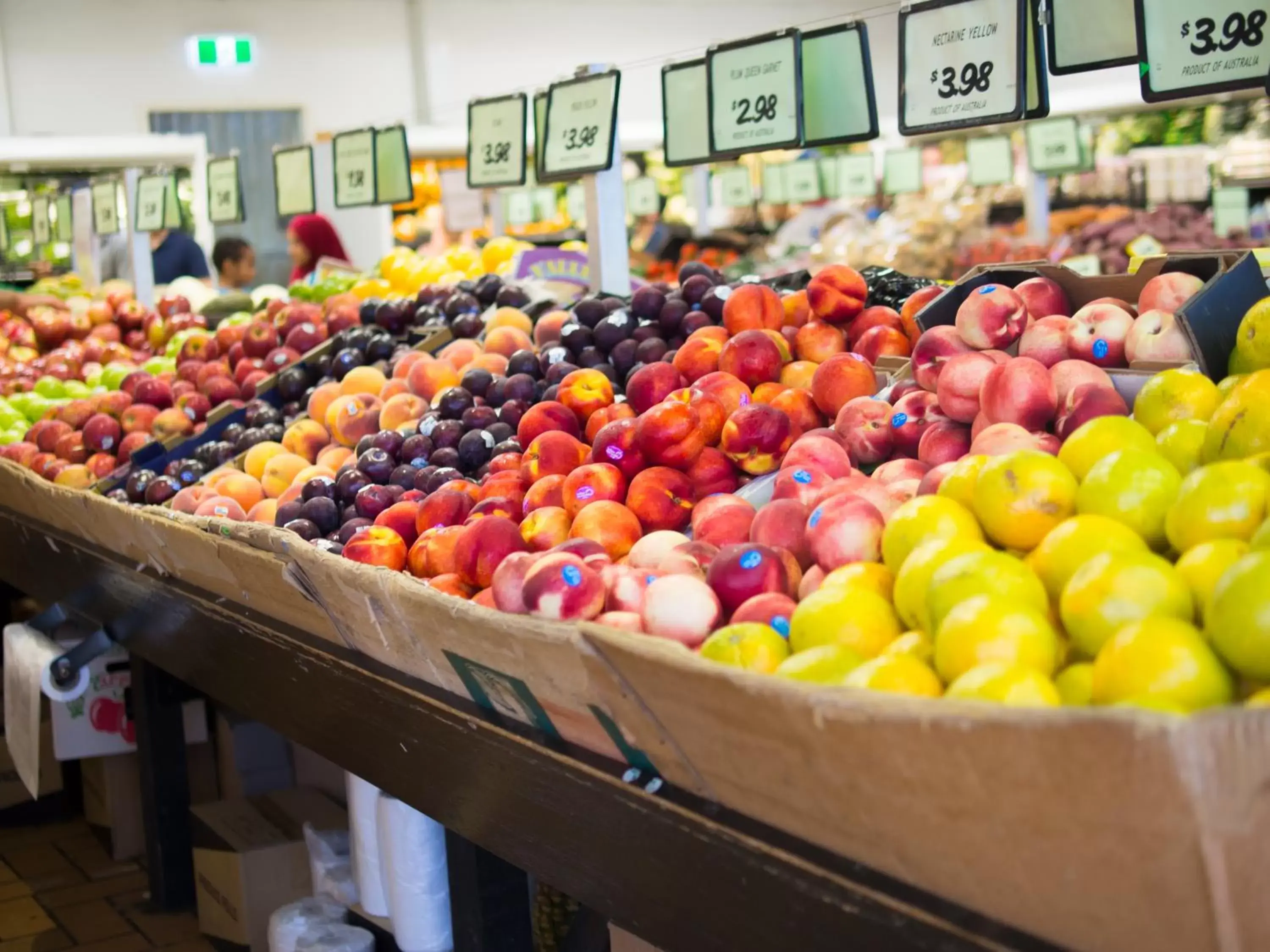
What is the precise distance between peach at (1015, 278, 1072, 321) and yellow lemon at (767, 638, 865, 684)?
0.98m

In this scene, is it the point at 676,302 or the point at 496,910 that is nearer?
the point at 496,910

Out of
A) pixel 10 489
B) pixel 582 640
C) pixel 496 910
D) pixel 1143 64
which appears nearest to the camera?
pixel 582 640

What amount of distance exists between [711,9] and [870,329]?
11.4 m

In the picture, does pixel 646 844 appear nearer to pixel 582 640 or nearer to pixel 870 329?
pixel 582 640

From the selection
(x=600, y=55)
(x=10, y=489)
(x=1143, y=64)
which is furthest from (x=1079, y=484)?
(x=600, y=55)

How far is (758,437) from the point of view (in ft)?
6.24

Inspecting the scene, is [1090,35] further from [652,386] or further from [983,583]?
[983,583]

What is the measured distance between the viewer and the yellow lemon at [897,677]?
3.69 feet

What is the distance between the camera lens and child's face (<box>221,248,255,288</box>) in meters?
7.68

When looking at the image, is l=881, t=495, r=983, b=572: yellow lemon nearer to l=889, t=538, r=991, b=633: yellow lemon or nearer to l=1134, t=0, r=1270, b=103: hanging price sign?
l=889, t=538, r=991, b=633: yellow lemon

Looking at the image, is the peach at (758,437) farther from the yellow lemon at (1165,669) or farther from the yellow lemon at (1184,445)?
the yellow lemon at (1165,669)

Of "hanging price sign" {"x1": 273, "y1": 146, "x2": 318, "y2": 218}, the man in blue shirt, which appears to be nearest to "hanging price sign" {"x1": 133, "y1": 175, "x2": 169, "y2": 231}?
"hanging price sign" {"x1": 273, "y1": 146, "x2": 318, "y2": 218}

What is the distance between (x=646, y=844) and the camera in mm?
1362

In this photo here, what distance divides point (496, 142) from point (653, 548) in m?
2.38
